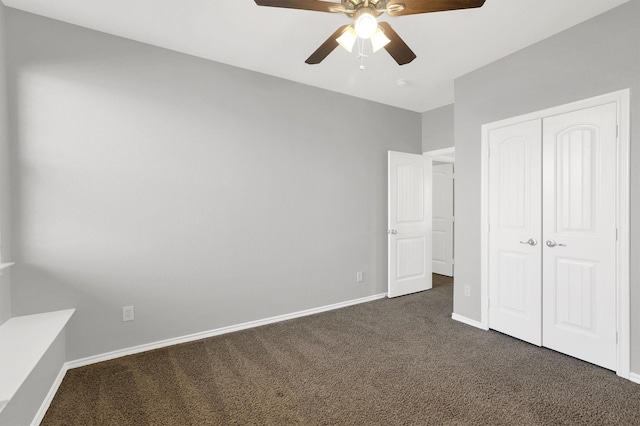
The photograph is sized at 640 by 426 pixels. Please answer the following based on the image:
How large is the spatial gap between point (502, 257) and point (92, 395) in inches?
143

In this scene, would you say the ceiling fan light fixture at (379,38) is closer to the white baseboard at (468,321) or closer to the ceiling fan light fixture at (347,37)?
the ceiling fan light fixture at (347,37)

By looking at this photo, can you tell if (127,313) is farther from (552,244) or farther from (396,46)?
(552,244)

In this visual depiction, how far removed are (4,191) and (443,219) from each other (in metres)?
5.88

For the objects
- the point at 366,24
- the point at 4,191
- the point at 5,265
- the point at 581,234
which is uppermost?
the point at 366,24

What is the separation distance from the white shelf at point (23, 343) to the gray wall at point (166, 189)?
158mm

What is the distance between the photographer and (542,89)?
279 cm

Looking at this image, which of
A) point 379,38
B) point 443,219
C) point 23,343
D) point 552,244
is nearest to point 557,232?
point 552,244

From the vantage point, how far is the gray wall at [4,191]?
218cm

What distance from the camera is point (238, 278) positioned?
3.26 metres

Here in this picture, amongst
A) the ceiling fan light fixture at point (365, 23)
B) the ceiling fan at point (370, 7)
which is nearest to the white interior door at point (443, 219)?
the ceiling fan at point (370, 7)

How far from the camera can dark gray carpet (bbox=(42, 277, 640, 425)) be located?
6.24ft

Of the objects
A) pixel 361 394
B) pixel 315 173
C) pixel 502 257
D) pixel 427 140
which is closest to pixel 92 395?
pixel 361 394

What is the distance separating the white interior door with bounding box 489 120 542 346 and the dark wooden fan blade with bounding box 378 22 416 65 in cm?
153

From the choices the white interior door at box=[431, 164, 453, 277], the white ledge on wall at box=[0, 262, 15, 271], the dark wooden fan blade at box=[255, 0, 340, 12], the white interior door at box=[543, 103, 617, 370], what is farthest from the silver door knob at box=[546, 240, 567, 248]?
the white ledge on wall at box=[0, 262, 15, 271]
